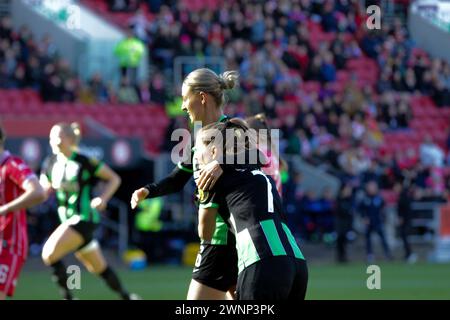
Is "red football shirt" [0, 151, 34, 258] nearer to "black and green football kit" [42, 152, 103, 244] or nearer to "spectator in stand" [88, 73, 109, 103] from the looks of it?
"black and green football kit" [42, 152, 103, 244]

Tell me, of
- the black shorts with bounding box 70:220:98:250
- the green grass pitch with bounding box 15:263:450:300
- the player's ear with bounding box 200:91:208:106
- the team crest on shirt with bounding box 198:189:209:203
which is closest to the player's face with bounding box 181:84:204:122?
the player's ear with bounding box 200:91:208:106

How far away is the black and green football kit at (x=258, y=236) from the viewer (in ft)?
20.1

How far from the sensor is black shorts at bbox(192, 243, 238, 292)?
25.4 ft

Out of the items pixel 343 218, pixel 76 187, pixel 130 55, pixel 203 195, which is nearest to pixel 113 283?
pixel 76 187

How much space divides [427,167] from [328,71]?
4571 millimetres

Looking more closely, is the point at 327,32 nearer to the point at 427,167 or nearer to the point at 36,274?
the point at 427,167

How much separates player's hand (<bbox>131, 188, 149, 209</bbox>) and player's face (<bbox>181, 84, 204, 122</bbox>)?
569 mm

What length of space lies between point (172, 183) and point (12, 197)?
78.3 inches

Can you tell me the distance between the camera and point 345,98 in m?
30.4

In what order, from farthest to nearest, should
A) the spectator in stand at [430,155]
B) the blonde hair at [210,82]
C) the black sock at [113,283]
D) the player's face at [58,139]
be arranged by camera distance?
the spectator in stand at [430,155] < the black sock at [113,283] < the player's face at [58,139] < the blonde hair at [210,82]

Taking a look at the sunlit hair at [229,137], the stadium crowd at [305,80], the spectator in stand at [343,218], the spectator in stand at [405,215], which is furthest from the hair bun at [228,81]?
the spectator in stand at [405,215]

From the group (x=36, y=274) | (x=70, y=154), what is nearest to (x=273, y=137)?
(x=70, y=154)

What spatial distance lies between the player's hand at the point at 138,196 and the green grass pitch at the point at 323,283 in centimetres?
730

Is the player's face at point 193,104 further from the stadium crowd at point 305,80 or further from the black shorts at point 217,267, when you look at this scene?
the stadium crowd at point 305,80
